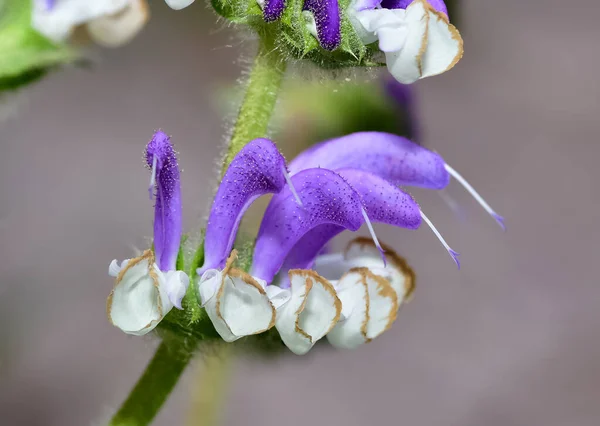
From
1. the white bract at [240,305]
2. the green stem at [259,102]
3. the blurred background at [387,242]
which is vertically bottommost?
the blurred background at [387,242]

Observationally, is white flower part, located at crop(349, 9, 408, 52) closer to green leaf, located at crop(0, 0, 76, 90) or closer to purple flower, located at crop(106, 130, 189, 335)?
purple flower, located at crop(106, 130, 189, 335)

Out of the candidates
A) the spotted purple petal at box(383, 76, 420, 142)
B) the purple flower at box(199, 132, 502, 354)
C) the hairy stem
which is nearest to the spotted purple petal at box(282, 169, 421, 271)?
the purple flower at box(199, 132, 502, 354)

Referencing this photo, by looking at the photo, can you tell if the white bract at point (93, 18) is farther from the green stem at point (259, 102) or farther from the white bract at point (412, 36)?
the white bract at point (412, 36)

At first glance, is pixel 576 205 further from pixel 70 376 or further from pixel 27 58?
pixel 27 58

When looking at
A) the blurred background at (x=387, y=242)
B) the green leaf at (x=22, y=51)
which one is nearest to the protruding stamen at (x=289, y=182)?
the green leaf at (x=22, y=51)

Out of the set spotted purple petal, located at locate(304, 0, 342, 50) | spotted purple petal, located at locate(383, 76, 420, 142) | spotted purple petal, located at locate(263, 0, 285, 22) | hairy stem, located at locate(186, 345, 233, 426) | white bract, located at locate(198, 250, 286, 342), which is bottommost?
hairy stem, located at locate(186, 345, 233, 426)
